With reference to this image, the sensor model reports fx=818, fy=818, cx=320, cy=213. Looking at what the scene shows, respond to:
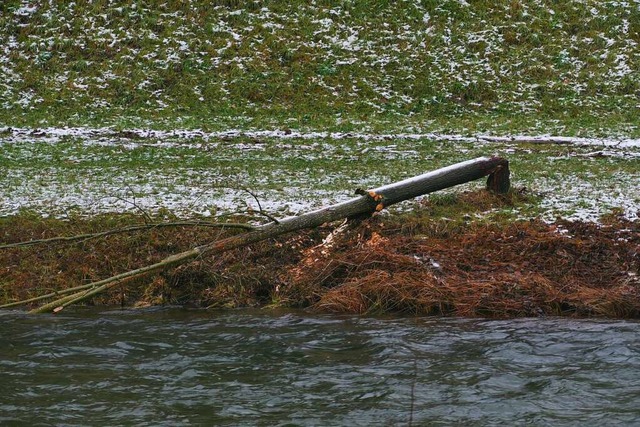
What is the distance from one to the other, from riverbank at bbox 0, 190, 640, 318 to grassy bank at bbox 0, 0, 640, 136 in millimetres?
9095

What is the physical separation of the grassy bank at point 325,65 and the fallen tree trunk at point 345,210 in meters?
7.68

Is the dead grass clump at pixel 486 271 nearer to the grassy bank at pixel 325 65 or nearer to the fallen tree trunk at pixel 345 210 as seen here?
the fallen tree trunk at pixel 345 210

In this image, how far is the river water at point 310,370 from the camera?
300 inches

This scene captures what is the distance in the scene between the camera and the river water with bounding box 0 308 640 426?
7.62m

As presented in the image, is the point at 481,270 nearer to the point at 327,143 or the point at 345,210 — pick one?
the point at 345,210

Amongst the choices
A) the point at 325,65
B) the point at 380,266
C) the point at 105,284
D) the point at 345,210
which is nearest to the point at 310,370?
the point at 380,266

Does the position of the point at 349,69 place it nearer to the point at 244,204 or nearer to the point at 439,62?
the point at 439,62

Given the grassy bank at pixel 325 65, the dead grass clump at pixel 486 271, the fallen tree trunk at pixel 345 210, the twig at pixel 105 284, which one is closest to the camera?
the twig at pixel 105 284

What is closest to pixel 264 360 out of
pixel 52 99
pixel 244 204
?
pixel 244 204

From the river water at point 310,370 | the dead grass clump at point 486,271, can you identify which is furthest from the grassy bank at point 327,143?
the river water at point 310,370

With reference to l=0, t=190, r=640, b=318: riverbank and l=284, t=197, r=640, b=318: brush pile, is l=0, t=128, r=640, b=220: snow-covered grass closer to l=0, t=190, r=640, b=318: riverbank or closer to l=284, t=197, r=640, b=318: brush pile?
l=0, t=190, r=640, b=318: riverbank

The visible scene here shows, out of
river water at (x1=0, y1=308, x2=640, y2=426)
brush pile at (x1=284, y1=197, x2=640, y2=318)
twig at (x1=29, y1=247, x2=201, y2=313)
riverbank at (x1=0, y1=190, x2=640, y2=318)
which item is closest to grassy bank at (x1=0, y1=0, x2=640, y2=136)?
riverbank at (x1=0, y1=190, x2=640, y2=318)

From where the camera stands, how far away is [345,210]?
1260 centimetres

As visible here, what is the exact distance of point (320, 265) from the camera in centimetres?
1217
